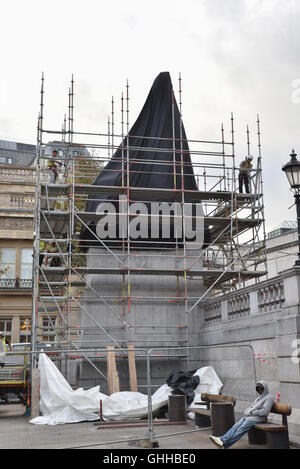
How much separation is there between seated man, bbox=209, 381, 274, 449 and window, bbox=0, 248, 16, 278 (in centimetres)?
2861

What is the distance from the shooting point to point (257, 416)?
886 cm

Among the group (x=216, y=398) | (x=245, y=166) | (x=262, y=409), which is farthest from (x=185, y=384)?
(x=245, y=166)

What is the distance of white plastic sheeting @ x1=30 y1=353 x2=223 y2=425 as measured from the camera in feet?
43.5

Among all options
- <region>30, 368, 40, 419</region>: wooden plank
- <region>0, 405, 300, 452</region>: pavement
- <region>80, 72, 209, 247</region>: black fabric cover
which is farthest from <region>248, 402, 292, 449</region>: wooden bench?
<region>80, 72, 209, 247</region>: black fabric cover

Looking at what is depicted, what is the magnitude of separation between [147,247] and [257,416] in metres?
10.3

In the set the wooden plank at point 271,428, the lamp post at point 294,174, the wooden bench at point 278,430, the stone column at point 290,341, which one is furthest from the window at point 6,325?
the wooden plank at point 271,428

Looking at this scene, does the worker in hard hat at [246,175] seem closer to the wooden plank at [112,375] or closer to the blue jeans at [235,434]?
the wooden plank at [112,375]

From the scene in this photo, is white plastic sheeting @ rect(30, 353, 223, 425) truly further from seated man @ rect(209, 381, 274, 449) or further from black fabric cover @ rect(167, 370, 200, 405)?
seated man @ rect(209, 381, 274, 449)

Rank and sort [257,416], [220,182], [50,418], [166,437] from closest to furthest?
[257,416]
[166,437]
[50,418]
[220,182]

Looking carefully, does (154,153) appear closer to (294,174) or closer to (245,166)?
(245,166)

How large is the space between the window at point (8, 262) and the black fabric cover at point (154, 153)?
17.4 metres

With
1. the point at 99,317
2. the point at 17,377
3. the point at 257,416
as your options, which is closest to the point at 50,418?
the point at 17,377

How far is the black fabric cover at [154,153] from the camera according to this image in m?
19.5
